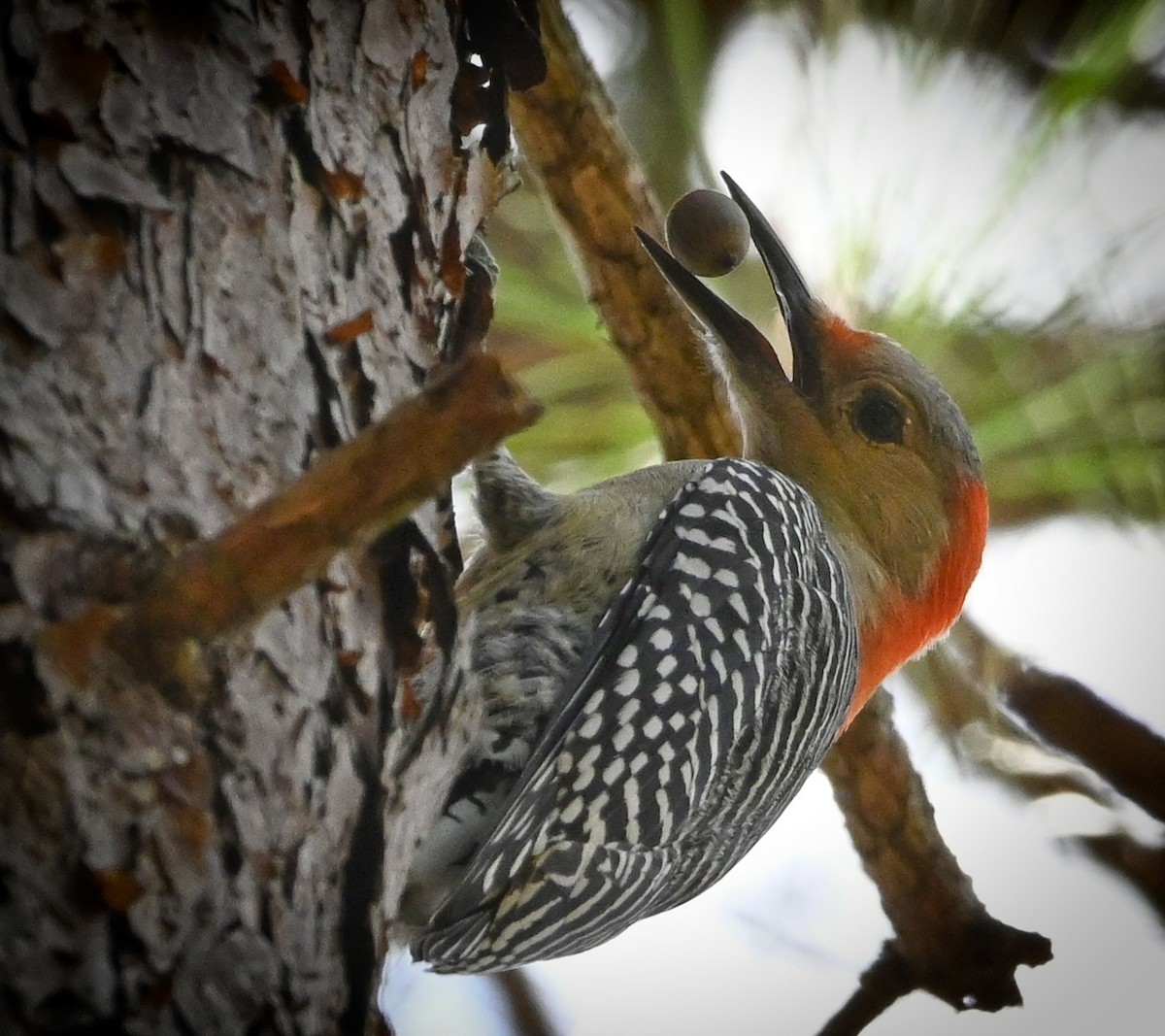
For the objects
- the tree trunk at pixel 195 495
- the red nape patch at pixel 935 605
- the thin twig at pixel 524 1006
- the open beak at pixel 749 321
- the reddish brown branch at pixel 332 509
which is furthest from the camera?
the thin twig at pixel 524 1006

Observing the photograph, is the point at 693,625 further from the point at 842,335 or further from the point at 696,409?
the point at 842,335

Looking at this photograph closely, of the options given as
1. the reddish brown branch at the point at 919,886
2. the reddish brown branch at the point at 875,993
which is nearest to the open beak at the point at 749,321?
the reddish brown branch at the point at 919,886

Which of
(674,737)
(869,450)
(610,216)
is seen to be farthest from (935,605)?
(610,216)

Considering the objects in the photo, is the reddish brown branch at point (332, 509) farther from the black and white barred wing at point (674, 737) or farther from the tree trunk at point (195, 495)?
the black and white barred wing at point (674, 737)

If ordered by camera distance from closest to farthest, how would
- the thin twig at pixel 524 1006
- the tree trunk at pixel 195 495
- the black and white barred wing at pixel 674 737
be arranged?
1. the tree trunk at pixel 195 495
2. the black and white barred wing at pixel 674 737
3. the thin twig at pixel 524 1006

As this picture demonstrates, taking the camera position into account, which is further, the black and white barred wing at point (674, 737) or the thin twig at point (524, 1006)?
the thin twig at point (524, 1006)

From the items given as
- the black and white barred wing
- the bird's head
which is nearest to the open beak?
the bird's head

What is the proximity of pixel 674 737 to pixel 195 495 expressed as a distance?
2.45 feet

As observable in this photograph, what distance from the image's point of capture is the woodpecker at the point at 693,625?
1328 millimetres

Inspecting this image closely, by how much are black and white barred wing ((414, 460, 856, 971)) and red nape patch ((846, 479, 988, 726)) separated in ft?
0.55

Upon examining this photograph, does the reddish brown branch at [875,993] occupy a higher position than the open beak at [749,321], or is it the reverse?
the open beak at [749,321]

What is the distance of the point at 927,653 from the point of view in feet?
6.83

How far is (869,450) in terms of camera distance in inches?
78.5

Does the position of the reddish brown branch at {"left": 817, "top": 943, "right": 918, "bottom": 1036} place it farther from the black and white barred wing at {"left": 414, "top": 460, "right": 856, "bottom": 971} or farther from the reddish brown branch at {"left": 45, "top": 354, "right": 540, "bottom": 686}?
the reddish brown branch at {"left": 45, "top": 354, "right": 540, "bottom": 686}
